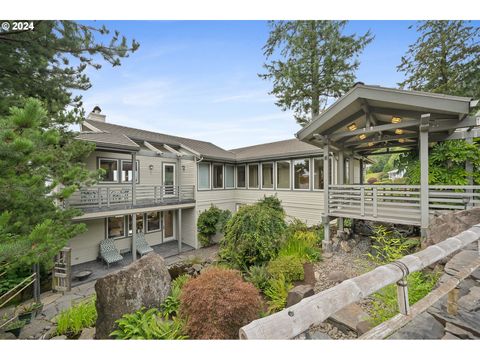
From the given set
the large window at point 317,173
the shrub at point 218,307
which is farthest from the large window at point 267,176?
the shrub at point 218,307

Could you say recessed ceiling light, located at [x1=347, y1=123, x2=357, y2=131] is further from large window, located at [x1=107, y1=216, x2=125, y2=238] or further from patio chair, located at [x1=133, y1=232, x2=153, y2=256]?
large window, located at [x1=107, y1=216, x2=125, y2=238]

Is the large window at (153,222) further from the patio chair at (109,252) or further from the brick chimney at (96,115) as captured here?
the brick chimney at (96,115)

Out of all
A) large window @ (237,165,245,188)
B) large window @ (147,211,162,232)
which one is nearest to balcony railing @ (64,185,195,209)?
large window @ (147,211,162,232)

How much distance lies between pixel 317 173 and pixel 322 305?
1022 cm

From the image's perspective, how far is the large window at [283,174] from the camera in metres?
12.0

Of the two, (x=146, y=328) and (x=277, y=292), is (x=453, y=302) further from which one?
(x=146, y=328)

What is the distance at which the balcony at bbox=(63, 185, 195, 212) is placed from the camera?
8.61 m

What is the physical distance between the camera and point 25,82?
487 cm

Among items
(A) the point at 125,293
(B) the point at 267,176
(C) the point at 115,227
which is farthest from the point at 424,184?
(C) the point at 115,227

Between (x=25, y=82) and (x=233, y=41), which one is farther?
(x=233, y=41)

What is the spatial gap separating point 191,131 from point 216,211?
28.1 feet

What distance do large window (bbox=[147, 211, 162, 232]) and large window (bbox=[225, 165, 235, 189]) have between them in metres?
4.59
